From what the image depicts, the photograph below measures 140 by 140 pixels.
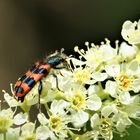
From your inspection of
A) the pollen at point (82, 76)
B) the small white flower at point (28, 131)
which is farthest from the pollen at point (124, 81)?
the small white flower at point (28, 131)

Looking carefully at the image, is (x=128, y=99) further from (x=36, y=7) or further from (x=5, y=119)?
(x=36, y=7)

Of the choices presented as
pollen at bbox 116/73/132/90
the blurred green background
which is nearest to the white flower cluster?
pollen at bbox 116/73/132/90

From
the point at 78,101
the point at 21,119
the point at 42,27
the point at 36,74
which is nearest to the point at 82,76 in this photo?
the point at 78,101

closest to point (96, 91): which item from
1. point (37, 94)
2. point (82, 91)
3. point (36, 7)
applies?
point (82, 91)

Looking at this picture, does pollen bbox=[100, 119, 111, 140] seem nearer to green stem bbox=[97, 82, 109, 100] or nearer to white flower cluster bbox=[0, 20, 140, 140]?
white flower cluster bbox=[0, 20, 140, 140]

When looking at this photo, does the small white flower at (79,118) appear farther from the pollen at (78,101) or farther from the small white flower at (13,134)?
the small white flower at (13,134)
